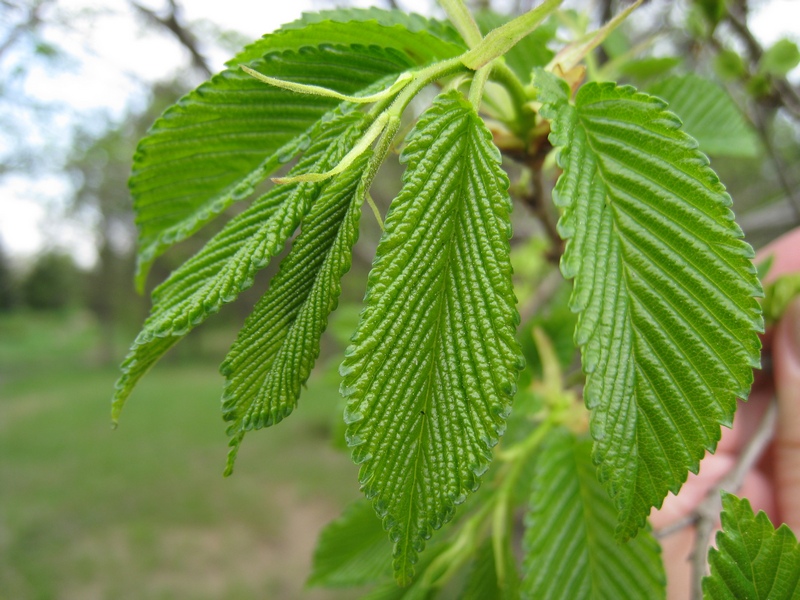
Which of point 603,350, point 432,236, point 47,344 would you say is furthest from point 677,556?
point 47,344

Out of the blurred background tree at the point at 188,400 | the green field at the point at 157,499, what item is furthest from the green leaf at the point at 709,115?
the green field at the point at 157,499

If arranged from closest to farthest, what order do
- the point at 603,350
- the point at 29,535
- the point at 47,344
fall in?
the point at 603,350 < the point at 29,535 < the point at 47,344

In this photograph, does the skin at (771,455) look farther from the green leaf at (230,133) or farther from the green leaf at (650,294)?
the green leaf at (230,133)

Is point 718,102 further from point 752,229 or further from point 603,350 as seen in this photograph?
point 603,350

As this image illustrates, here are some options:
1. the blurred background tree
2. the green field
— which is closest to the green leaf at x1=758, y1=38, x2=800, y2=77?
the blurred background tree

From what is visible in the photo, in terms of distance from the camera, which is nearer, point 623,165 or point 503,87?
point 623,165
